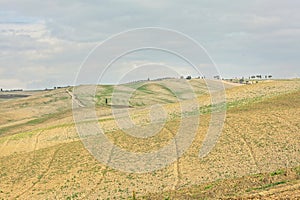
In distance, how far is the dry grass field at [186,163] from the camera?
38.8m

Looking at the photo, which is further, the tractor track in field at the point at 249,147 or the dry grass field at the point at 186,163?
the tractor track in field at the point at 249,147

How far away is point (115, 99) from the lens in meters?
144

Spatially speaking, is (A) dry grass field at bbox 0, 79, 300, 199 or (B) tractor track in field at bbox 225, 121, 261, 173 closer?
(A) dry grass field at bbox 0, 79, 300, 199

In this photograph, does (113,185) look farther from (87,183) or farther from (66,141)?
(66,141)

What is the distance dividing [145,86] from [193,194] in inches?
6292

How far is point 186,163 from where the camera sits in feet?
169

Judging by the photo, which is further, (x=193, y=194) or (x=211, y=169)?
(x=211, y=169)

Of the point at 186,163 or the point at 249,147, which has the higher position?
the point at 249,147

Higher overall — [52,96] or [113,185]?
[52,96]

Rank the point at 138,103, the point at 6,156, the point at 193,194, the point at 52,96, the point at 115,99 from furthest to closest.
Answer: the point at 52,96 < the point at 138,103 < the point at 115,99 < the point at 6,156 < the point at 193,194

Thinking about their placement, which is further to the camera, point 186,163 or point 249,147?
point 249,147

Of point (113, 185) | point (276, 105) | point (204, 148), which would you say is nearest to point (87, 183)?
point (113, 185)

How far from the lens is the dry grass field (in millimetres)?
38812

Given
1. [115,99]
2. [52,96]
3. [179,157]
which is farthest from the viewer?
[52,96]
